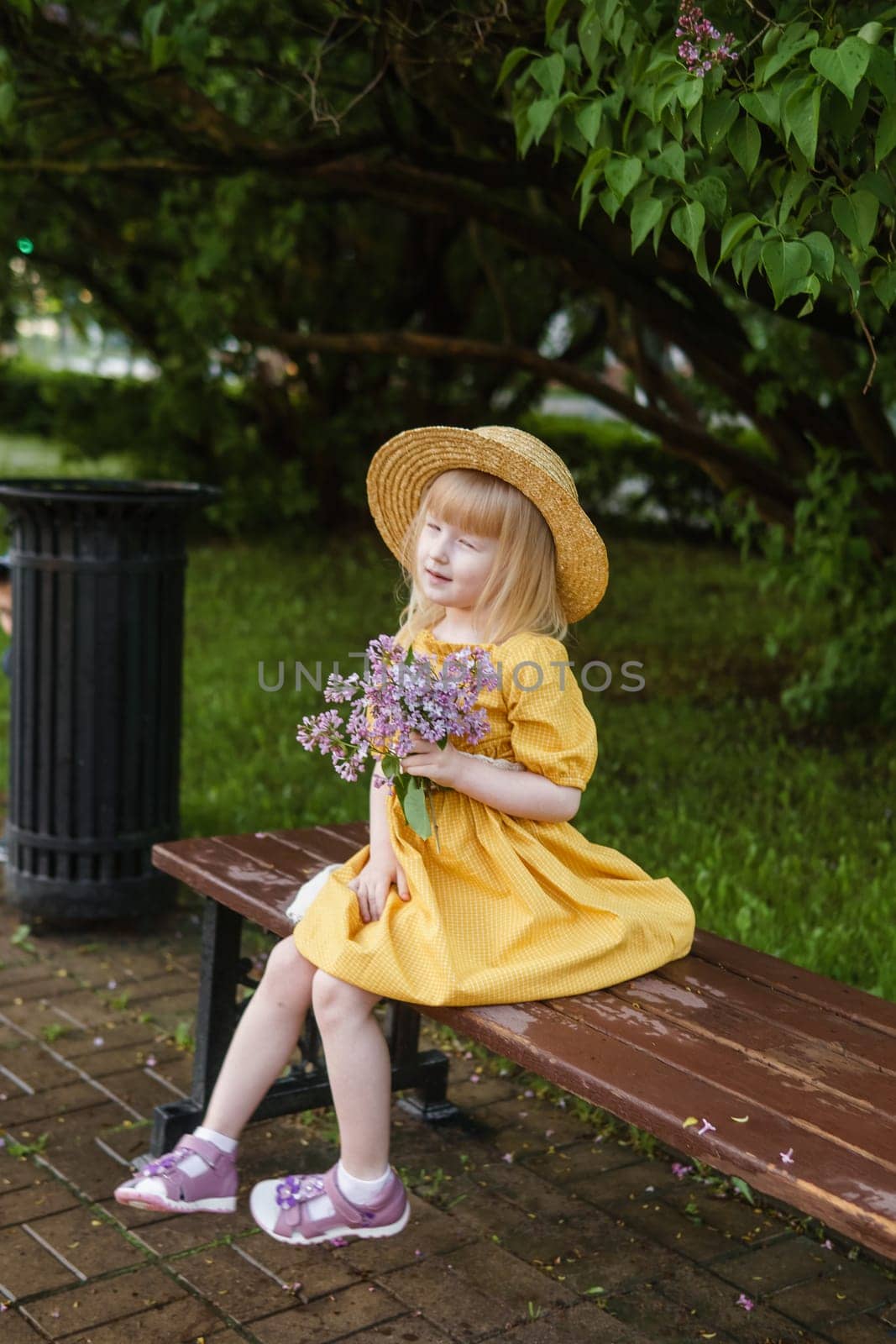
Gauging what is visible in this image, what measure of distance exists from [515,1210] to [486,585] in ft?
4.39

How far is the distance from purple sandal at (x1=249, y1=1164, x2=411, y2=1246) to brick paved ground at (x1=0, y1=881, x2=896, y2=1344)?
2.5 inches

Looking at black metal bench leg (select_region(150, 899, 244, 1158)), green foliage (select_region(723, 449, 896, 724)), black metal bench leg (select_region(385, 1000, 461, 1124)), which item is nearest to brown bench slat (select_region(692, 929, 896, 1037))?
black metal bench leg (select_region(385, 1000, 461, 1124))

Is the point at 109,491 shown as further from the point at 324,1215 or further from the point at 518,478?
the point at 324,1215

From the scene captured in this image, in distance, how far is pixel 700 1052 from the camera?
8.09 ft

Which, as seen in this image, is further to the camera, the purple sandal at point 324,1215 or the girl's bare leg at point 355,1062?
the purple sandal at point 324,1215

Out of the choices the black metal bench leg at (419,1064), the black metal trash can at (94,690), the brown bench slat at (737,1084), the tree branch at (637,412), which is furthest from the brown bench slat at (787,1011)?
the tree branch at (637,412)

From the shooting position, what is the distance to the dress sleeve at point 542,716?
9.11 ft

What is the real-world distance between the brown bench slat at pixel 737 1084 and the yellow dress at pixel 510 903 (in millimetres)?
102

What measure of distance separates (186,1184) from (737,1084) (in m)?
1.24

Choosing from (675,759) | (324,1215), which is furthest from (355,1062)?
(675,759)

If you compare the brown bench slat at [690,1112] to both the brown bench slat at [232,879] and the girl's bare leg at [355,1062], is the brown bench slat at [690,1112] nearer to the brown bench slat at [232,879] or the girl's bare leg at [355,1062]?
the girl's bare leg at [355,1062]

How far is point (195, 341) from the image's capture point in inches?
416

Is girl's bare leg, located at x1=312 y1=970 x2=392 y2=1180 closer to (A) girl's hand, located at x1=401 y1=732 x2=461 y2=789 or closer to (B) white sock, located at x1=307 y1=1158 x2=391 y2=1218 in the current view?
(B) white sock, located at x1=307 y1=1158 x2=391 y2=1218

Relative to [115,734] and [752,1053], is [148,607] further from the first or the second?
[752,1053]
